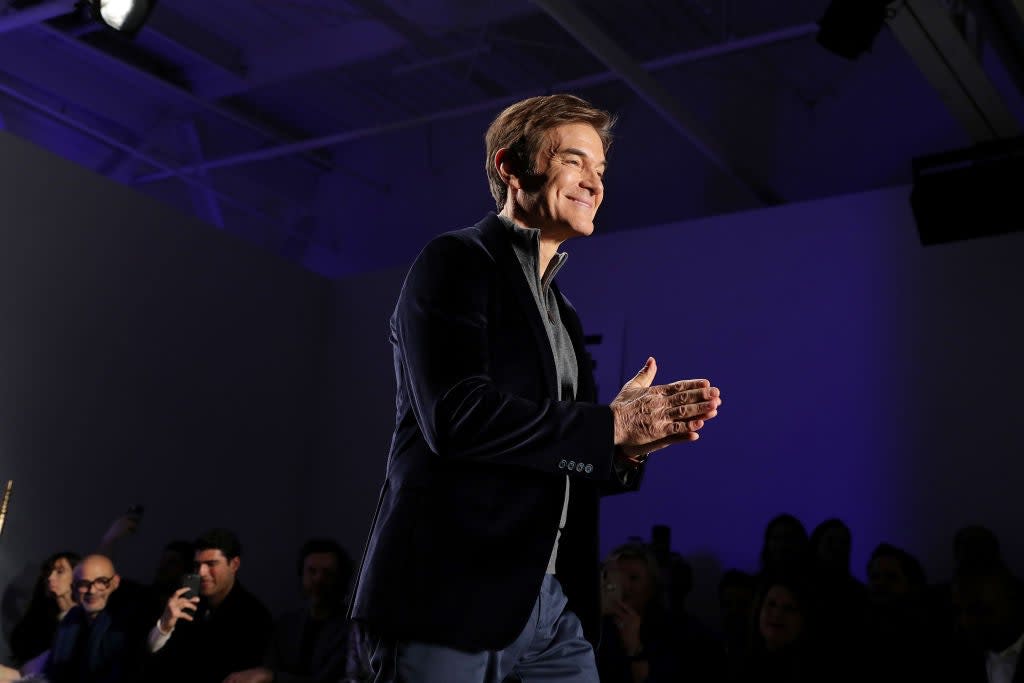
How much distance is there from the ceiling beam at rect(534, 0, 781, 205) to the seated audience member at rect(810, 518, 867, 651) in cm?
238

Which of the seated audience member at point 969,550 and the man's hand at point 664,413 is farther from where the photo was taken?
the seated audience member at point 969,550

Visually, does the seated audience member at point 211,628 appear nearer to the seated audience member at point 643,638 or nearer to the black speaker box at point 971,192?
the seated audience member at point 643,638

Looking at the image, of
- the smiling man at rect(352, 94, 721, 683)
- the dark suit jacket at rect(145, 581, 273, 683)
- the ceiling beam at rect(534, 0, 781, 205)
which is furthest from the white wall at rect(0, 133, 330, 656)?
the smiling man at rect(352, 94, 721, 683)

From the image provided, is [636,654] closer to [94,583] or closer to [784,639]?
[784,639]

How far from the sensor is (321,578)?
4.64 metres

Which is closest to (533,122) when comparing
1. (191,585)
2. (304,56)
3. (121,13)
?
(191,585)

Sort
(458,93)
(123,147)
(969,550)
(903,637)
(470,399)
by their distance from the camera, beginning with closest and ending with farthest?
(470,399)
(903,637)
(969,550)
(123,147)
(458,93)

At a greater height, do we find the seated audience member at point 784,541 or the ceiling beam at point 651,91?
the ceiling beam at point 651,91

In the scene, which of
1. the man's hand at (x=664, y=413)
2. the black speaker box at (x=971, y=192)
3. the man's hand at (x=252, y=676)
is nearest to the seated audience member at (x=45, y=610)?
the man's hand at (x=252, y=676)

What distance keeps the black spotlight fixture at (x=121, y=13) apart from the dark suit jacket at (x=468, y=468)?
366 cm

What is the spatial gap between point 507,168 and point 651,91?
479 cm

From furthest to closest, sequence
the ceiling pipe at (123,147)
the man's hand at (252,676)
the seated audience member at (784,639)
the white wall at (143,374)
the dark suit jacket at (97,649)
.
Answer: the ceiling pipe at (123,147) < the white wall at (143,374) < the dark suit jacket at (97,649) < the man's hand at (252,676) < the seated audience member at (784,639)

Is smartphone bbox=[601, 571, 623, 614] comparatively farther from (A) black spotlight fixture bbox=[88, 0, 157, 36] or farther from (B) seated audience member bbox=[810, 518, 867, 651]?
(A) black spotlight fixture bbox=[88, 0, 157, 36]

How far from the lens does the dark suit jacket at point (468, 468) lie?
1208 millimetres
